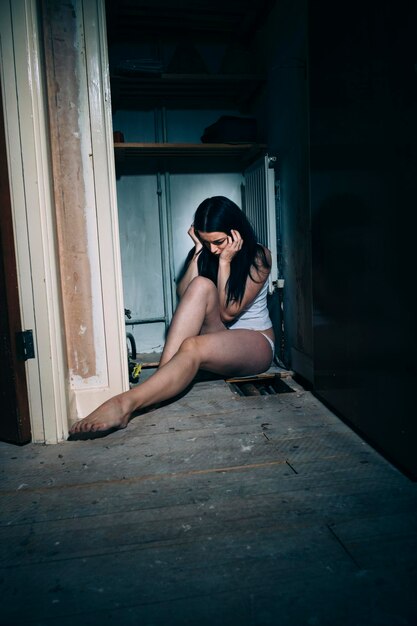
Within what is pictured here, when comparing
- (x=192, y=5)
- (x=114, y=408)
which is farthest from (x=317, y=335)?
(x=192, y=5)

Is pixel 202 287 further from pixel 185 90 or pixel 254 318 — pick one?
pixel 185 90

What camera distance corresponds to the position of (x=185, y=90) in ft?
10.4

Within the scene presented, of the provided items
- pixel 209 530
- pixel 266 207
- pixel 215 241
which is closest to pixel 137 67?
pixel 266 207

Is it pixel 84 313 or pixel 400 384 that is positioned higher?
pixel 84 313

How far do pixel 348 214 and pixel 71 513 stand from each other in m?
1.22

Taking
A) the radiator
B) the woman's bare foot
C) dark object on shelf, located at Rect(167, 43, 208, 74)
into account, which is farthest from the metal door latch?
dark object on shelf, located at Rect(167, 43, 208, 74)

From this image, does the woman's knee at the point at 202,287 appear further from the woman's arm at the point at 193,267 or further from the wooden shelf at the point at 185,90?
the wooden shelf at the point at 185,90

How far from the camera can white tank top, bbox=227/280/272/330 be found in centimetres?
236

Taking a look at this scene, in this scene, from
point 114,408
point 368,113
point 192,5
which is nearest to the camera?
point 368,113

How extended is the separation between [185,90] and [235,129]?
21.4 inches

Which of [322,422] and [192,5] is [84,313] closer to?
[322,422]

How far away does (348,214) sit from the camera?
1558 mm

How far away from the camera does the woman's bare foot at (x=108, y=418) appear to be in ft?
5.48

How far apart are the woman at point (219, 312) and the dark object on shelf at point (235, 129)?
28.3 inches
